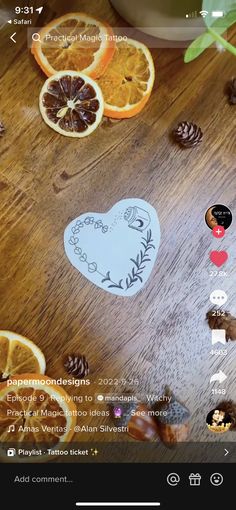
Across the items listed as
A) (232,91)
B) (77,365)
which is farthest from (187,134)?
(77,365)

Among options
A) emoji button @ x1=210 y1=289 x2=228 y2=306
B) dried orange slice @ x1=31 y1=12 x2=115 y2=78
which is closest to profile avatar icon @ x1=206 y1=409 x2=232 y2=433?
emoji button @ x1=210 y1=289 x2=228 y2=306

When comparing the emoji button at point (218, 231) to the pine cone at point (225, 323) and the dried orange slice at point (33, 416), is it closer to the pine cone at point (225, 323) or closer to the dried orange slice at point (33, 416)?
the pine cone at point (225, 323)

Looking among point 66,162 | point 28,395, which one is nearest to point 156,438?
point 28,395

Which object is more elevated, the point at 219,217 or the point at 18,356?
the point at 219,217

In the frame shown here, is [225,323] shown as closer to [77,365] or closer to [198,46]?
[77,365]
